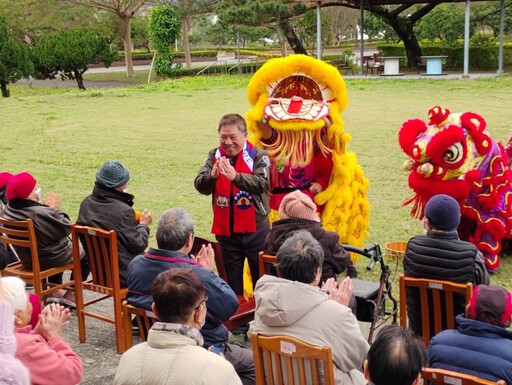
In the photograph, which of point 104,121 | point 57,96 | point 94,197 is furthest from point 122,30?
point 94,197

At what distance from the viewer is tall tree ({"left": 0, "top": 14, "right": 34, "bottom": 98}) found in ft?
83.0

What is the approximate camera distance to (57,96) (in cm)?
2288

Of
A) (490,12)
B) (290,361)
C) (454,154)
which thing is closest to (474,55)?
(490,12)

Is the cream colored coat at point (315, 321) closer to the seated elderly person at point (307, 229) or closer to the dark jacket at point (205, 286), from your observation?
the dark jacket at point (205, 286)

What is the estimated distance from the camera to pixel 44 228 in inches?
215

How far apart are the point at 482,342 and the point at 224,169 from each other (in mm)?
2416

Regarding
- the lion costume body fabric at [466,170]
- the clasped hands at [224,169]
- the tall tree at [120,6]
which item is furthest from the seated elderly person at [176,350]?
the tall tree at [120,6]

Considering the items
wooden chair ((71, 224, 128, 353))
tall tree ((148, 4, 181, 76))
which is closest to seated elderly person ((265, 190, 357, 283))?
wooden chair ((71, 224, 128, 353))

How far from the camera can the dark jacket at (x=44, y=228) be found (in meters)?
5.43

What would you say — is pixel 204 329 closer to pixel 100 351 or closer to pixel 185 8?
pixel 100 351

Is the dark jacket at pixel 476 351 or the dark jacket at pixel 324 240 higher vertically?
the dark jacket at pixel 324 240

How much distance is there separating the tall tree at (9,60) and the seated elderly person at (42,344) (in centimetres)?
2376

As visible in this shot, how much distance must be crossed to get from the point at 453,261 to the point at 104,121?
46.4 feet

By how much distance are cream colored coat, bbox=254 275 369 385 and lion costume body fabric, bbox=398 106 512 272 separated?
3.21 m
